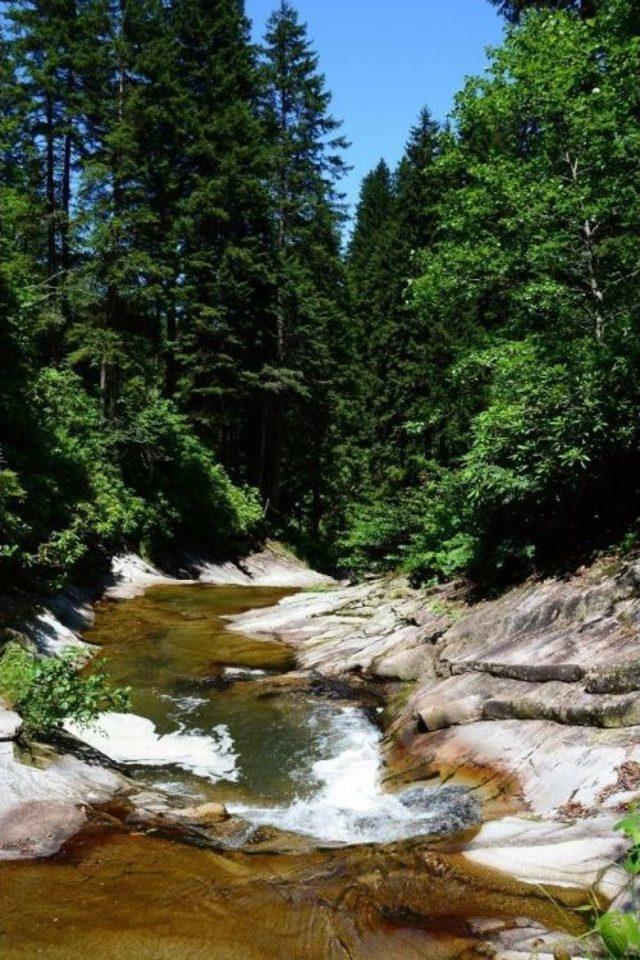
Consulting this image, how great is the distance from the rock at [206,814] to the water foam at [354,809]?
319mm

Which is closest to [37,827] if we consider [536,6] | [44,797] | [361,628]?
[44,797]

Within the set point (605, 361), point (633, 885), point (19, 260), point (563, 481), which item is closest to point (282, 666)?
point (563, 481)

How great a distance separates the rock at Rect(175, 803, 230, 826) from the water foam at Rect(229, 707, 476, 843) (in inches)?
12.6

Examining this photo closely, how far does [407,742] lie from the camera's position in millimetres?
7914

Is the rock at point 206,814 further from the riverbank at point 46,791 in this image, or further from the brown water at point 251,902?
the brown water at point 251,902

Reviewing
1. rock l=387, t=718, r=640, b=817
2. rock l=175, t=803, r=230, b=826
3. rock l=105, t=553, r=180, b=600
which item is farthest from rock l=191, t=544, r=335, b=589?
rock l=175, t=803, r=230, b=826

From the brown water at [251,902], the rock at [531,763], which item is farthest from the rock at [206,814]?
the rock at [531,763]

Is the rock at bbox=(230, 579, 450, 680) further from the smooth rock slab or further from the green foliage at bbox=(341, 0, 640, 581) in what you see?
the smooth rock slab

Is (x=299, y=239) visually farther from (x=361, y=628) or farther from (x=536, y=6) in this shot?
(x=361, y=628)

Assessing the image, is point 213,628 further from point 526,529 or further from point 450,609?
point 526,529

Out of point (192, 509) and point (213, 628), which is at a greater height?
point (192, 509)

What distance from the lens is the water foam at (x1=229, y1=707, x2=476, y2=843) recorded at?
579cm

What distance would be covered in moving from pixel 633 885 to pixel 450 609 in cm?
728

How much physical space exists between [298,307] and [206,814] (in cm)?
2566
